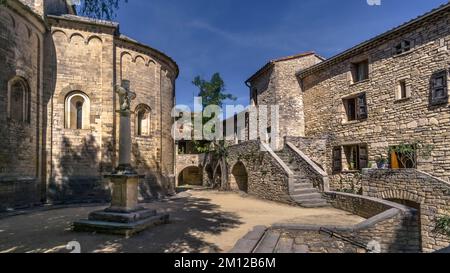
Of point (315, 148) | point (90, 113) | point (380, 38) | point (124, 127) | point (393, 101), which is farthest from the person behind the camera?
point (315, 148)

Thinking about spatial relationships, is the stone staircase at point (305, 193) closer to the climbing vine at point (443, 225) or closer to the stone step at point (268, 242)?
the climbing vine at point (443, 225)

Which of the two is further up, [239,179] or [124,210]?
[124,210]

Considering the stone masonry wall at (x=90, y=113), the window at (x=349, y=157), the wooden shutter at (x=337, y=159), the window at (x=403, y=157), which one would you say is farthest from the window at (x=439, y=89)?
the stone masonry wall at (x=90, y=113)

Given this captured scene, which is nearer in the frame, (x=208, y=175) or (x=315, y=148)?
(x=315, y=148)

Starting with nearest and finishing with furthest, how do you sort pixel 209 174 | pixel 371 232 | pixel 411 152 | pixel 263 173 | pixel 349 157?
pixel 371 232, pixel 411 152, pixel 263 173, pixel 349 157, pixel 209 174

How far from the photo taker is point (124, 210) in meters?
6.80

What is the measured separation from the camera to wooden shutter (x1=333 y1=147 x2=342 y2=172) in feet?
47.5

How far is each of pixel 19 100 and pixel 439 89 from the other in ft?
51.8

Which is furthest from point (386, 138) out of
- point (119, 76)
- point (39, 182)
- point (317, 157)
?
→ point (39, 182)

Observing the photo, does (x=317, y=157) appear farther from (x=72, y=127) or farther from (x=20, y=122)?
(x=20, y=122)

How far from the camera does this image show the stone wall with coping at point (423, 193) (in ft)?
29.2

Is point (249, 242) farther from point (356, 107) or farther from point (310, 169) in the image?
point (356, 107)

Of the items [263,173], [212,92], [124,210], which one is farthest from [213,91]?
[124,210]

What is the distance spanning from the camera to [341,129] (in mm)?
14758
